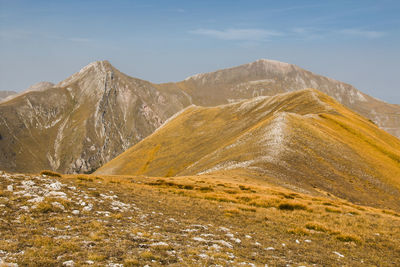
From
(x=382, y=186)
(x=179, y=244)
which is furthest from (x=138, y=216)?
(x=382, y=186)

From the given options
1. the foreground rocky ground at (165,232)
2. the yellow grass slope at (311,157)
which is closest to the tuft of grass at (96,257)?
the foreground rocky ground at (165,232)

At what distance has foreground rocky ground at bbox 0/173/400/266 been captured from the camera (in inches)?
465

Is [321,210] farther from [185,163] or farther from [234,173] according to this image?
[185,163]

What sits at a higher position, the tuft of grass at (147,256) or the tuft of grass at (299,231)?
the tuft of grass at (147,256)

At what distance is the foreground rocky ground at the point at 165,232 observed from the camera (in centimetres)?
1181

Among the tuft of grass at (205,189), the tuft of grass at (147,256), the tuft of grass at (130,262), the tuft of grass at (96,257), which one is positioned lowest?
the tuft of grass at (205,189)

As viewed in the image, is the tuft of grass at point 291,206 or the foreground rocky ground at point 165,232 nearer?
the foreground rocky ground at point 165,232

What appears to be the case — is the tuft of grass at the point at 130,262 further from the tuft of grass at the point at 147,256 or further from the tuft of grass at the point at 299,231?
the tuft of grass at the point at 299,231

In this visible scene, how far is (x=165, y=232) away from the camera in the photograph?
16172mm

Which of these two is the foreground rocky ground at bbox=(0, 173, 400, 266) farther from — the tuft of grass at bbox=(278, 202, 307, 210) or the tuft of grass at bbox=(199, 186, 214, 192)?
the tuft of grass at bbox=(199, 186, 214, 192)

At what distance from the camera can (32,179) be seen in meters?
22.5

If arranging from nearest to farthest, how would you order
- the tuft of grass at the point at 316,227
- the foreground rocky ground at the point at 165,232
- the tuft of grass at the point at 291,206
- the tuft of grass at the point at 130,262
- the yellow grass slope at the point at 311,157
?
the tuft of grass at the point at 130,262, the foreground rocky ground at the point at 165,232, the tuft of grass at the point at 316,227, the tuft of grass at the point at 291,206, the yellow grass slope at the point at 311,157

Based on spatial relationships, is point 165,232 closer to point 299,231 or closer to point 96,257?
point 96,257

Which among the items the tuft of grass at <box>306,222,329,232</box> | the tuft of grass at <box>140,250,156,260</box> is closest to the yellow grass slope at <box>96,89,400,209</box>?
the tuft of grass at <box>306,222,329,232</box>
